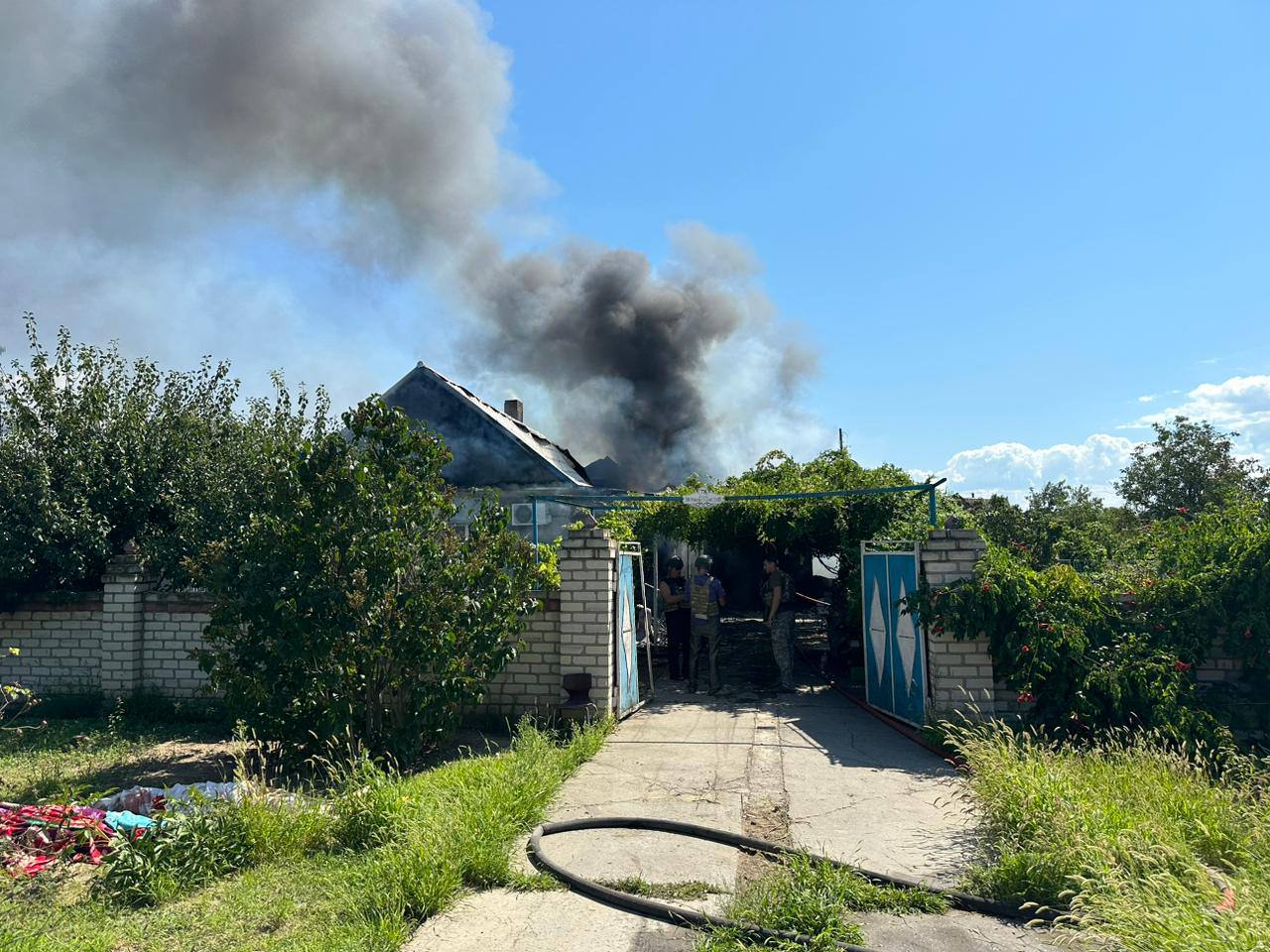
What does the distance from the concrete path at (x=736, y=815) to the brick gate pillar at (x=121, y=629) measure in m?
5.39

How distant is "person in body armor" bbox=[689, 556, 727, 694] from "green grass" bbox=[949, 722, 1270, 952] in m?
4.51

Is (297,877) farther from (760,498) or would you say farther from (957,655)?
(760,498)

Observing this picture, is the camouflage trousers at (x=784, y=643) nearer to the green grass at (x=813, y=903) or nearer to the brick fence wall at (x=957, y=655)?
the brick fence wall at (x=957, y=655)

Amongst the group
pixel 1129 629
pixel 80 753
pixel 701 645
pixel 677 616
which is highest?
pixel 1129 629

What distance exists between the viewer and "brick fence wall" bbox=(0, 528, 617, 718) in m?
7.97

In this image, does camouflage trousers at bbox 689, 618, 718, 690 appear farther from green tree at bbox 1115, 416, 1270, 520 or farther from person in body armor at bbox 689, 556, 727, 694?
green tree at bbox 1115, 416, 1270, 520

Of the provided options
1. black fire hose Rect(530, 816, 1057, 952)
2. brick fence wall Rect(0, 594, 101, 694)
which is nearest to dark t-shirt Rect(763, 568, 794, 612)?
black fire hose Rect(530, 816, 1057, 952)

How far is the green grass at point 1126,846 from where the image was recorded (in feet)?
9.96

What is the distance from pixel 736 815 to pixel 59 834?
407 cm

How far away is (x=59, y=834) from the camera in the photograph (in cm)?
479

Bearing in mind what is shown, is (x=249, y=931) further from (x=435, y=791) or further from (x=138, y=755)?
(x=138, y=755)

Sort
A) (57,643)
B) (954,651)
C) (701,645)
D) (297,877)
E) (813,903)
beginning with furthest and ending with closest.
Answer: (701,645), (57,643), (954,651), (297,877), (813,903)

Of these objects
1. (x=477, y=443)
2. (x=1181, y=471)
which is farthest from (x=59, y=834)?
(x=1181, y=471)

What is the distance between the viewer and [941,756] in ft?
23.0
